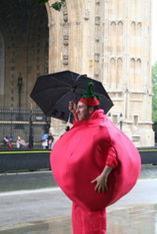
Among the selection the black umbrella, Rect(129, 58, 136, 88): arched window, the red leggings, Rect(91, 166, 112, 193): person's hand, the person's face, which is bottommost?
the red leggings

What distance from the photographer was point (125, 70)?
33.6 meters

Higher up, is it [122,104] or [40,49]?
[40,49]

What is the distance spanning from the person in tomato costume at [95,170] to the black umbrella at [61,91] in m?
1.17

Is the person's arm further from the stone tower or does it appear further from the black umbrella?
the stone tower

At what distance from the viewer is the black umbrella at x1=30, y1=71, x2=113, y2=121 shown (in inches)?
265

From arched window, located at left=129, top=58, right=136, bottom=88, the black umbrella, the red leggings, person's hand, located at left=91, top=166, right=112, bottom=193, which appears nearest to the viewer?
person's hand, located at left=91, top=166, right=112, bottom=193

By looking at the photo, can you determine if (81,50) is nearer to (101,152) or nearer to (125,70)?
(125,70)

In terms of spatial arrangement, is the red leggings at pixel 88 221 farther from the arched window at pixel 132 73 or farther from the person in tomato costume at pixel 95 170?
the arched window at pixel 132 73

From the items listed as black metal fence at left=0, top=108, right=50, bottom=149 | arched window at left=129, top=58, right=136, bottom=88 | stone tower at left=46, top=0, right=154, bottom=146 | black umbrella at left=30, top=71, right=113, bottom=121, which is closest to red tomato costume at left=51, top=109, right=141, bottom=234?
black umbrella at left=30, top=71, right=113, bottom=121

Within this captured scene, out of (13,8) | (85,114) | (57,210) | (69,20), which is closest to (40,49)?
(13,8)

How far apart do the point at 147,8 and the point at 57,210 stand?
24141 millimetres

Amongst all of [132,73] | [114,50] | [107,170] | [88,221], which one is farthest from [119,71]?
[107,170]

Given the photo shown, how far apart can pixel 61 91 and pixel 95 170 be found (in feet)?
5.96

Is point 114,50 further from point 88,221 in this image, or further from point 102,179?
point 102,179
